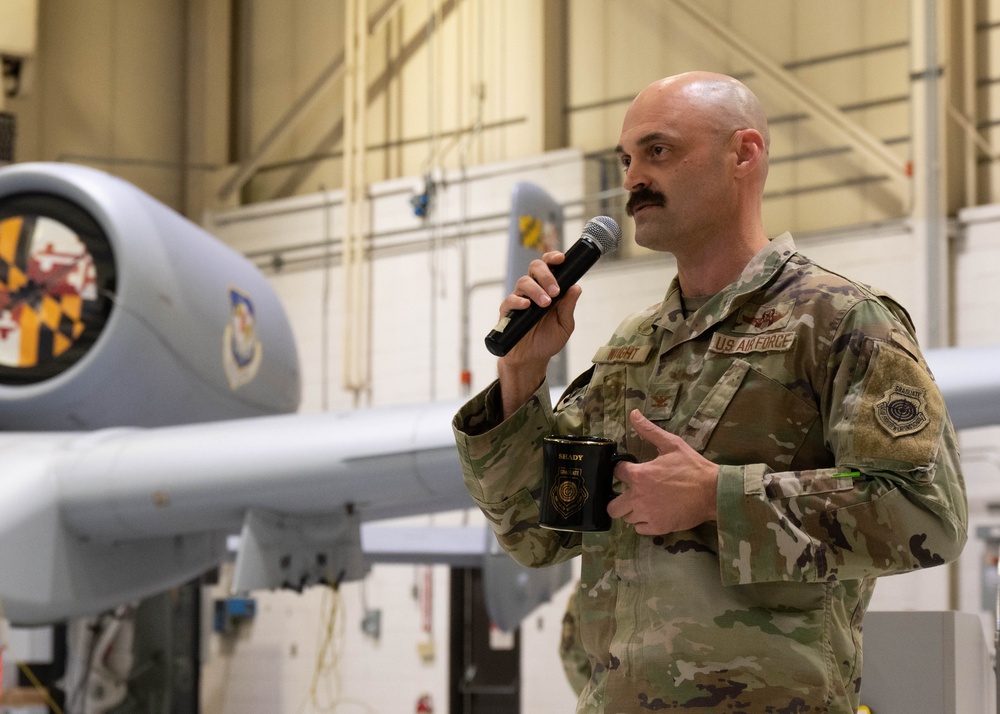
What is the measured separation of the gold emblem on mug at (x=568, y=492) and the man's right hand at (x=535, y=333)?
0.19m

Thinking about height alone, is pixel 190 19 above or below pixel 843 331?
above

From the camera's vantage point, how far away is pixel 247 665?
480 inches

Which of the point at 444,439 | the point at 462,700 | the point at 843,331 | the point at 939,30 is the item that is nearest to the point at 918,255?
the point at 939,30

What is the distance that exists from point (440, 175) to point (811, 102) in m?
3.88

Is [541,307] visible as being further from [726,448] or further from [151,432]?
[151,432]

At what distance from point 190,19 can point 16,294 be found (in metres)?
9.01

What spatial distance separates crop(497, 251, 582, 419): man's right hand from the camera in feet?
5.08

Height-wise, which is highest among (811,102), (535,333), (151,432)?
(811,102)

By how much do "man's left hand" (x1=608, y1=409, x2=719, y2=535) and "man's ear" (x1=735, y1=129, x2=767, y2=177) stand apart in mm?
396

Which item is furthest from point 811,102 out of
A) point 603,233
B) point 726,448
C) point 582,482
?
point 582,482

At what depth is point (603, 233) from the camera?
1701 millimetres

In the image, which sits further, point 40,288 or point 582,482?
point 40,288

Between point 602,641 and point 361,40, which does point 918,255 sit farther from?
point 602,641

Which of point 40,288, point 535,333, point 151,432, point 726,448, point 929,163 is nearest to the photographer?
point 726,448
